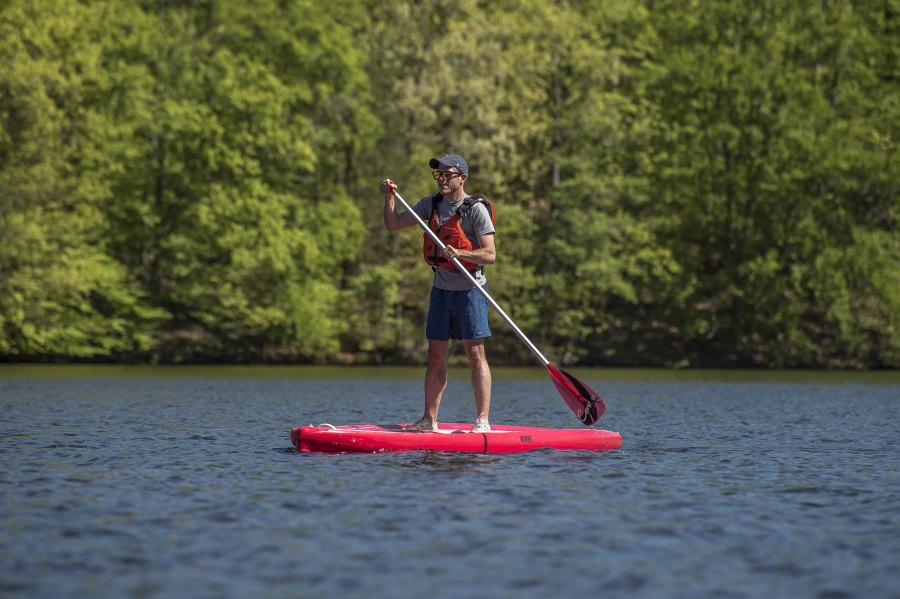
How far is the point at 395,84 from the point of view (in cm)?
4609

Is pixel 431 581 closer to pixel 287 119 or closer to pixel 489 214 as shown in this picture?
pixel 489 214

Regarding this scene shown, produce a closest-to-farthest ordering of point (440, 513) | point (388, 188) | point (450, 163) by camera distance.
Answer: point (440, 513) → point (450, 163) → point (388, 188)

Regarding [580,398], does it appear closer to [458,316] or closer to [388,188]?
[458,316]

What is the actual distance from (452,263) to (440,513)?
4129mm

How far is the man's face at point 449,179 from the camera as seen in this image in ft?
45.5

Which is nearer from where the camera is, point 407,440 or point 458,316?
point 458,316

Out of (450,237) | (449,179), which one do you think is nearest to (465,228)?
(450,237)

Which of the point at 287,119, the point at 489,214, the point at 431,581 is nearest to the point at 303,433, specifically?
the point at 489,214

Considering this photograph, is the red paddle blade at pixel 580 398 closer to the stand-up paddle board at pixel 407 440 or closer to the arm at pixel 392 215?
the stand-up paddle board at pixel 407 440

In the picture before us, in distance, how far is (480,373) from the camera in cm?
1419

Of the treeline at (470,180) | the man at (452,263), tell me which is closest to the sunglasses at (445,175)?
the man at (452,263)

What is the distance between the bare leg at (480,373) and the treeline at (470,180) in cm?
3036

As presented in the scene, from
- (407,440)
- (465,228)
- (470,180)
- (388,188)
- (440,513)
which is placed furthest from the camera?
(470,180)

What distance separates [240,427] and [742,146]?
34471 mm
